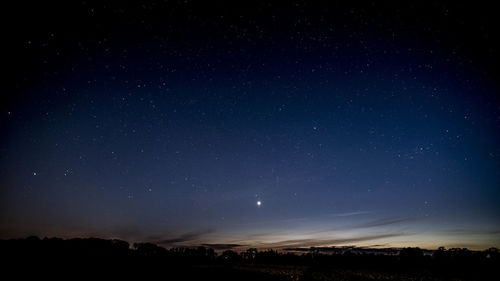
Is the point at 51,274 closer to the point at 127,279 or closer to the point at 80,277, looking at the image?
the point at 80,277

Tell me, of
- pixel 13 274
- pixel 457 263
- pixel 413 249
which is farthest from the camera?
pixel 413 249

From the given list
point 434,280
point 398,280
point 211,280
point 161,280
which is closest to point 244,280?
point 211,280

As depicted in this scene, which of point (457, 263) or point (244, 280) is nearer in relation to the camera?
point (244, 280)

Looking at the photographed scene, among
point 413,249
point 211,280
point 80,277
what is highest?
point 80,277

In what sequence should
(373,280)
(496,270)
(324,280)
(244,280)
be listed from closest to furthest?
(244,280) → (324,280) → (373,280) → (496,270)

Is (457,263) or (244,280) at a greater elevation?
(244,280)

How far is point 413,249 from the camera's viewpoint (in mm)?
129625

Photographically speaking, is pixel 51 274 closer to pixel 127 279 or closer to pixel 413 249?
pixel 127 279

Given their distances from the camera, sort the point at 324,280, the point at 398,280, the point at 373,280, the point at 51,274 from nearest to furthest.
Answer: the point at 51,274 → the point at 324,280 → the point at 373,280 → the point at 398,280

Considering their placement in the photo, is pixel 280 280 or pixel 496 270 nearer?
pixel 280 280

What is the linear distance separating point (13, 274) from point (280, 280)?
88.7 ft

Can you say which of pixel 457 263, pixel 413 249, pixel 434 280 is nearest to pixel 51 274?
pixel 434 280

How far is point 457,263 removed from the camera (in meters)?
70.3

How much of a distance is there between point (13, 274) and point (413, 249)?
5661 inches
